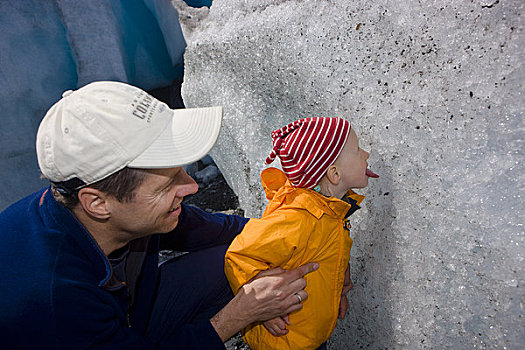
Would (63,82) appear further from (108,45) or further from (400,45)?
(400,45)

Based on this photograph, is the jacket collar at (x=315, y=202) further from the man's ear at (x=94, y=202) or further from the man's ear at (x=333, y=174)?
the man's ear at (x=94, y=202)

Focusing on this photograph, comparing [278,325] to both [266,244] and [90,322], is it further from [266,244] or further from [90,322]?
[90,322]

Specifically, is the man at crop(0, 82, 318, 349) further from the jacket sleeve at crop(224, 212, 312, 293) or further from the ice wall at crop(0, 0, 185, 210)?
the ice wall at crop(0, 0, 185, 210)

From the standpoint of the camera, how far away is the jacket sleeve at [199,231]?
46.3 inches

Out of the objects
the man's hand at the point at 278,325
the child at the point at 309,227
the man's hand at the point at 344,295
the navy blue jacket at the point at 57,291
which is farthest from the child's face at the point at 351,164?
the navy blue jacket at the point at 57,291

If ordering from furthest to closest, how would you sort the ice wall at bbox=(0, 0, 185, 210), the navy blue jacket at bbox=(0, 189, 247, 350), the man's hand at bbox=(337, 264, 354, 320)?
the ice wall at bbox=(0, 0, 185, 210)
the man's hand at bbox=(337, 264, 354, 320)
the navy blue jacket at bbox=(0, 189, 247, 350)

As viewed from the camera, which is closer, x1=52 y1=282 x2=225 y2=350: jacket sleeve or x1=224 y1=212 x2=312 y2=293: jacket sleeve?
x1=52 y1=282 x2=225 y2=350: jacket sleeve

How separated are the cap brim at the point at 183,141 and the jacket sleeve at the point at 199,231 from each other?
41 cm

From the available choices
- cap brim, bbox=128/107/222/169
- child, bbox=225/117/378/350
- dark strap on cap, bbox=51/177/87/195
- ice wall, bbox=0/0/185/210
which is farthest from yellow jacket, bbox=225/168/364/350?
ice wall, bbox=0/0/185/210

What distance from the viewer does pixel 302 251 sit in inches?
35.7

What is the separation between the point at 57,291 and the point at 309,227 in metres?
0.54

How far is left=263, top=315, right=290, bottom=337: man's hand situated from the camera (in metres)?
0.94

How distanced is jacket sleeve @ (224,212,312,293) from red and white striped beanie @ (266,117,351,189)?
112mm

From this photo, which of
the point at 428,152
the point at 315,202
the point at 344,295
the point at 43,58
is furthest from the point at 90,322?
the point at 43,58
